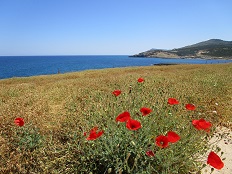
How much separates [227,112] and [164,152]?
15.7 feet

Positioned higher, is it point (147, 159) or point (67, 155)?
point (147, 159)

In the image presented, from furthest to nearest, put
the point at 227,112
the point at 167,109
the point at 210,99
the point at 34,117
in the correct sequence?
1. the point at 210,99
2. the point at 227,112
3. the point at 34,117
4. the point at 167,109

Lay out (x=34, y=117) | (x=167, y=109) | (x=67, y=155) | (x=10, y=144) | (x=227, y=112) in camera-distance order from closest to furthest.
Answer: (x=67, y=155)
(x=10, y=144)
(x=167, y=109)
(x=34, y=117)
(x=227, y=112)

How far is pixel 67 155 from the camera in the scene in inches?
158

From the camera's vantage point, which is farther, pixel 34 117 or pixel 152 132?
pixel 34 117

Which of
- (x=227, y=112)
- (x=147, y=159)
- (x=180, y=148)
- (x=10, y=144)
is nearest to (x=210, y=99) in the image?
(x=227, y=112)

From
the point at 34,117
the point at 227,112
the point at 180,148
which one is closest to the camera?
the point at 180,148

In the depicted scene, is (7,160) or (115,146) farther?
(7,160)

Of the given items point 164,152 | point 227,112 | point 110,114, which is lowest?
point 227,112

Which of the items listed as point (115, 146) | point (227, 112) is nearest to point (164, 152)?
point (115, 146)

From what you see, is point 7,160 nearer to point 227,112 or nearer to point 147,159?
point 147,159

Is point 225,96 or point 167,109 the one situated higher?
point 167,109

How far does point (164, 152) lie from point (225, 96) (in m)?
6.61

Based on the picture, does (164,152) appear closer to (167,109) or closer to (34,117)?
(167,109)
